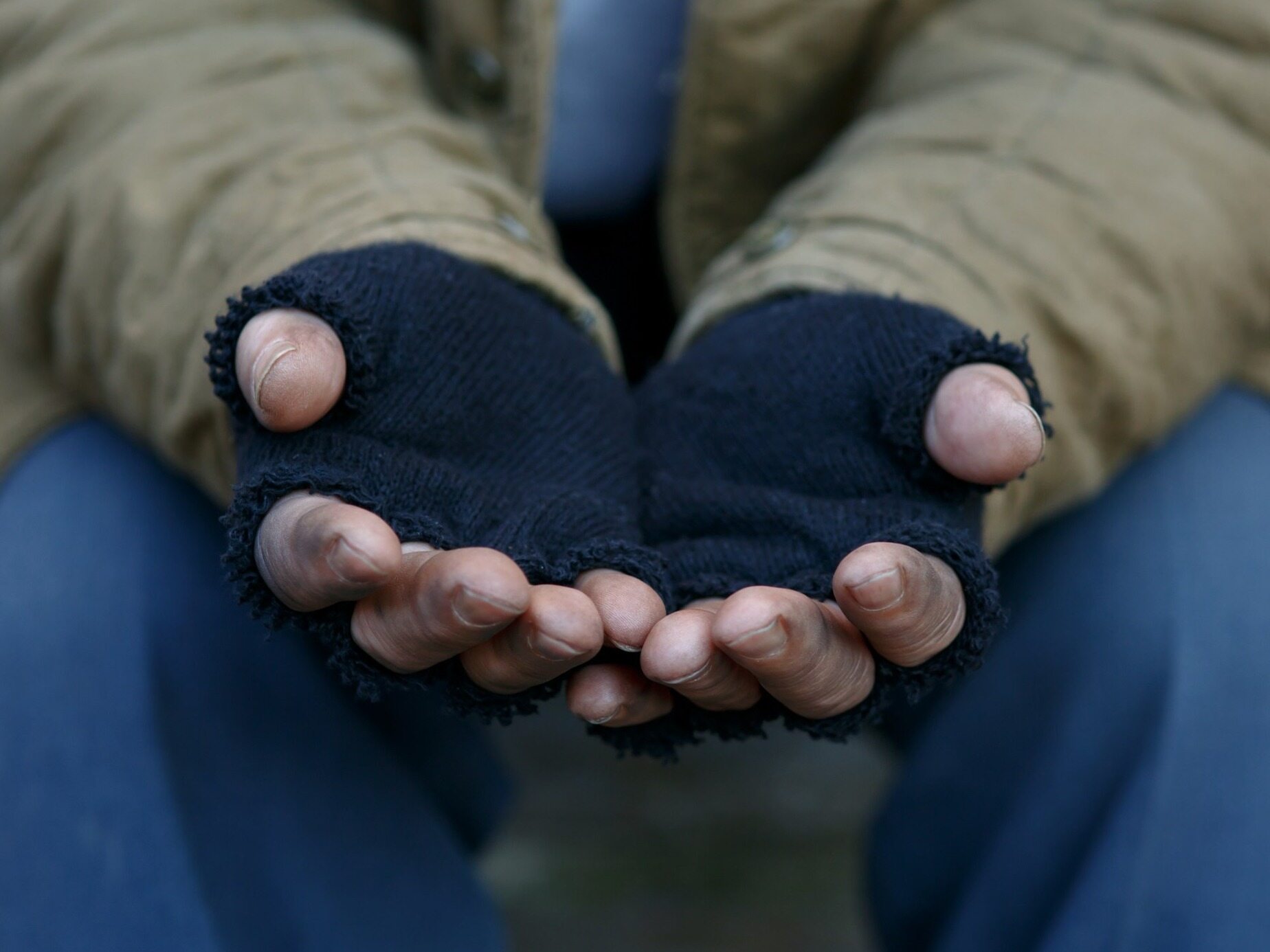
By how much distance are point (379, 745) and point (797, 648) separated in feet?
1.39

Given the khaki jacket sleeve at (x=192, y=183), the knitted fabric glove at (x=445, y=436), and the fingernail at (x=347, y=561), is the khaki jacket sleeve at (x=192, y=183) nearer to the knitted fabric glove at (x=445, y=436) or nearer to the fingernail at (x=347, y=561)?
the knitted fabric glove at (x=445, y=436)

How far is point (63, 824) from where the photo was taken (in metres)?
0.66

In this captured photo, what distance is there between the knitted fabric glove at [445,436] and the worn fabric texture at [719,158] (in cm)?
6

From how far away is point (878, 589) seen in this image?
43 cm

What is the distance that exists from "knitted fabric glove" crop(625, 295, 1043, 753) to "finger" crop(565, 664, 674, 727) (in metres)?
0.05

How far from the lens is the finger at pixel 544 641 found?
1.41ft

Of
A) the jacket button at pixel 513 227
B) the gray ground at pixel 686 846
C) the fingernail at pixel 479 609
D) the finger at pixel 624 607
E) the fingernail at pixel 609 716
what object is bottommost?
the gray ground at pixel 686 846

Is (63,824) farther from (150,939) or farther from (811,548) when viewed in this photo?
(811,548)

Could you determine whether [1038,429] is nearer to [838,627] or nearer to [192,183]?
[838,627]

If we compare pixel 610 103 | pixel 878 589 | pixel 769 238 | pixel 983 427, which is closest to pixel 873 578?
pixel 878 589

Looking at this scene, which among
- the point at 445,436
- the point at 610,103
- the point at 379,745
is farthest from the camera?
the point at 610,103

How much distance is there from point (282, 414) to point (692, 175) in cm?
48

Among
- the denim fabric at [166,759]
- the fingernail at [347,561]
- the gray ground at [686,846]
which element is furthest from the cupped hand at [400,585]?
the gray ground at [686,846]

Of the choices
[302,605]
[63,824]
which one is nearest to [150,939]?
[63,824]
